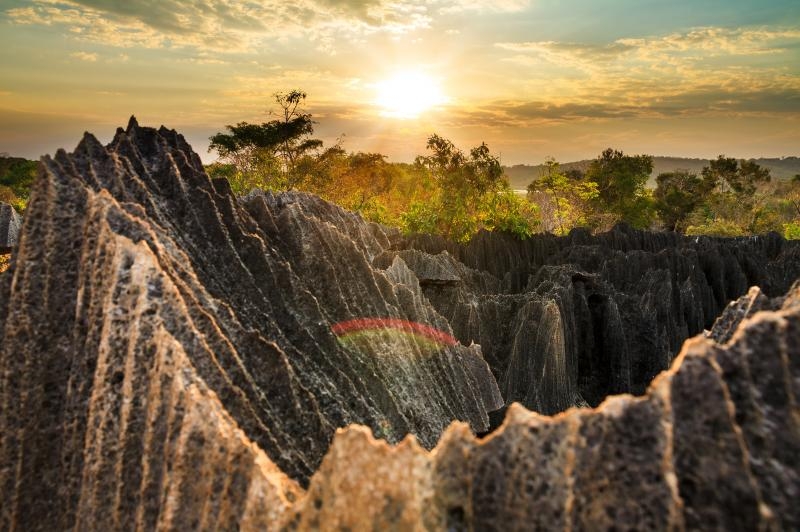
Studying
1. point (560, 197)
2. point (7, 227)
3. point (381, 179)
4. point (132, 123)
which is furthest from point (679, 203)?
point (132, 123)

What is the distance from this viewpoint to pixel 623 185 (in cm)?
7231

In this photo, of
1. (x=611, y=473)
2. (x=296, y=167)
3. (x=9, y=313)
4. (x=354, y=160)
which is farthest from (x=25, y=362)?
(x=354, y=160)

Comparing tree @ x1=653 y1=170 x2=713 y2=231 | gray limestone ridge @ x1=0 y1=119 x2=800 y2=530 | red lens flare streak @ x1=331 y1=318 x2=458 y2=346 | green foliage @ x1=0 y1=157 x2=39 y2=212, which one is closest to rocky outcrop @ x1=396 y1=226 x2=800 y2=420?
red lens flare streak @ x1=331 y1=318 x2=458 y2=346

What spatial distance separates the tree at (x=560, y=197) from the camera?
5450cm

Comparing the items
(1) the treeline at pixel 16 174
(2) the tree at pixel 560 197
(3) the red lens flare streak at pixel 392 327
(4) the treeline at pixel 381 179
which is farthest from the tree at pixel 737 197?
(1) the treeline at pixel 16 174

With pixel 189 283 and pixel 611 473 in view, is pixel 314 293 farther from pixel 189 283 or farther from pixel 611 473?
pixel 611 473

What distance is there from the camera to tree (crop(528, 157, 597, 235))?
54.5 meters

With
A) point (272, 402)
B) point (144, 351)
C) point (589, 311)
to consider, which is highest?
point (144, 351)

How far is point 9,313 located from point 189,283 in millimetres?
1623

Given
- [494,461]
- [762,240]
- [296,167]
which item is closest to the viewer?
[494,461]

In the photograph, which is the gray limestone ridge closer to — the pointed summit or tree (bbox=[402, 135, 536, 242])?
the pointed summit

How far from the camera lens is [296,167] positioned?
204 ft

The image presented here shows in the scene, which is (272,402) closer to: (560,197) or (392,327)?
(392,327)

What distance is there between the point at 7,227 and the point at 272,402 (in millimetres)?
36670
